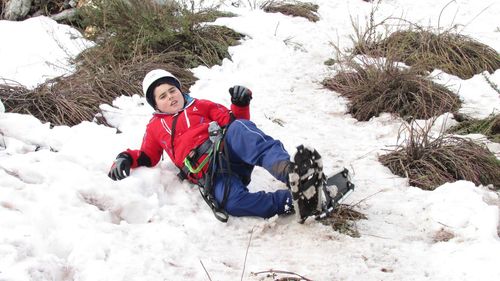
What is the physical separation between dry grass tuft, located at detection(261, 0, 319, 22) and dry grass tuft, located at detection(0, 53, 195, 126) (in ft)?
8.86

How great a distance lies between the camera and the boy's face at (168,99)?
12.8 feet

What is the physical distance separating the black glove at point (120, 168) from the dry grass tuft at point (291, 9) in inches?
200

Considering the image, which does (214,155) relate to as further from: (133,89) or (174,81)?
(133,89)

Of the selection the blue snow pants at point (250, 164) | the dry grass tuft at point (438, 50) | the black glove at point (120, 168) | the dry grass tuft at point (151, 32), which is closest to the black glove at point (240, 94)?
the blue snow pants at point (250, 164)

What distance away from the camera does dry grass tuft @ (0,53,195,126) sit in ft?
15.6

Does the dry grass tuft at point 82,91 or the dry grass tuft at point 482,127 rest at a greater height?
the dry grass tuft at point 482,127

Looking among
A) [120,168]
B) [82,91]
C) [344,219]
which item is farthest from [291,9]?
[344,219]

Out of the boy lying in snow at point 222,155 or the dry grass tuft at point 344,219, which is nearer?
the boy lying in snow at point 222,155

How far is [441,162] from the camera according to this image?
405 cm

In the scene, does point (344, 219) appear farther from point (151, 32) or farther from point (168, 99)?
point (151, 32)

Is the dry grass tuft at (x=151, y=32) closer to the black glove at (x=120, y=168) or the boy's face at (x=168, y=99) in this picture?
the boy's face at (x=168, y=99)

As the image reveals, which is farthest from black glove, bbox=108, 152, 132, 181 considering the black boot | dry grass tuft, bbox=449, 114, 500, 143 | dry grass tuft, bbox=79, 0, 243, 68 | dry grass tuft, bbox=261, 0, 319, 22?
dry grass tuft, bbox=261, 0, 319, 22

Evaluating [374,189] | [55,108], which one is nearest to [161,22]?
[55,108]

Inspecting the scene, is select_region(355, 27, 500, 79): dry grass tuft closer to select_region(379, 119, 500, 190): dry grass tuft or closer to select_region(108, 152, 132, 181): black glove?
select_region(379, 119, 500, 190): dry grass tuft
